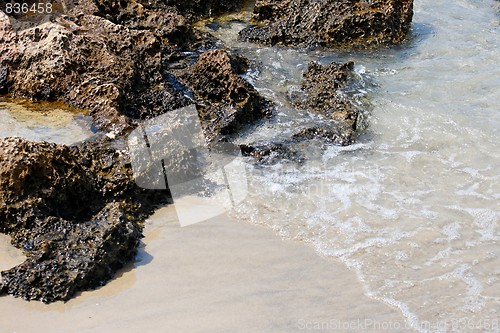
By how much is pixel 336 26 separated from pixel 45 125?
463cm

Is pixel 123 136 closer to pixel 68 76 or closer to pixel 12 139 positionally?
pixel 12 139

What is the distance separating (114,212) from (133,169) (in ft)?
2.25

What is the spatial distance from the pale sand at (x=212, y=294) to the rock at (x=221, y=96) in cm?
165

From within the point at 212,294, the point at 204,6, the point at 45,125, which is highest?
the point at 204,6

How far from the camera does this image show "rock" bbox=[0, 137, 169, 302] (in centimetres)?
396

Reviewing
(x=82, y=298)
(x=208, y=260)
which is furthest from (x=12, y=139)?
(x=208, y=260)

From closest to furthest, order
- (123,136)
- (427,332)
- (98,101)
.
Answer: (427,332), (123,136), (98,101)

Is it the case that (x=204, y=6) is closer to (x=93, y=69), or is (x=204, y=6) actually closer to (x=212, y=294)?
(x=93, y=69)

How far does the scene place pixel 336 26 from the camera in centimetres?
873

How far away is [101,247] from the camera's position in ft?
13.5

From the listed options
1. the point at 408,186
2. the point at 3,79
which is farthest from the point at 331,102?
the point at 3,79

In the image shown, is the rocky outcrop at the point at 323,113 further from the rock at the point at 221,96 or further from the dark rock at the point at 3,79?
the dark rock at the point at 3,79

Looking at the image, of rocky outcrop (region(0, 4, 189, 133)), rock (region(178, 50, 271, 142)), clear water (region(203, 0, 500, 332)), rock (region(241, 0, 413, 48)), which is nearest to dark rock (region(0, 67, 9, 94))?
rocky outcrop (region(0, 4, 189, 133))

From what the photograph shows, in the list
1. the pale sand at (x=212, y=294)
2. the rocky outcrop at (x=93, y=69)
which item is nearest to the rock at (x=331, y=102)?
the rocky outcrop at (x=93, y=69)
